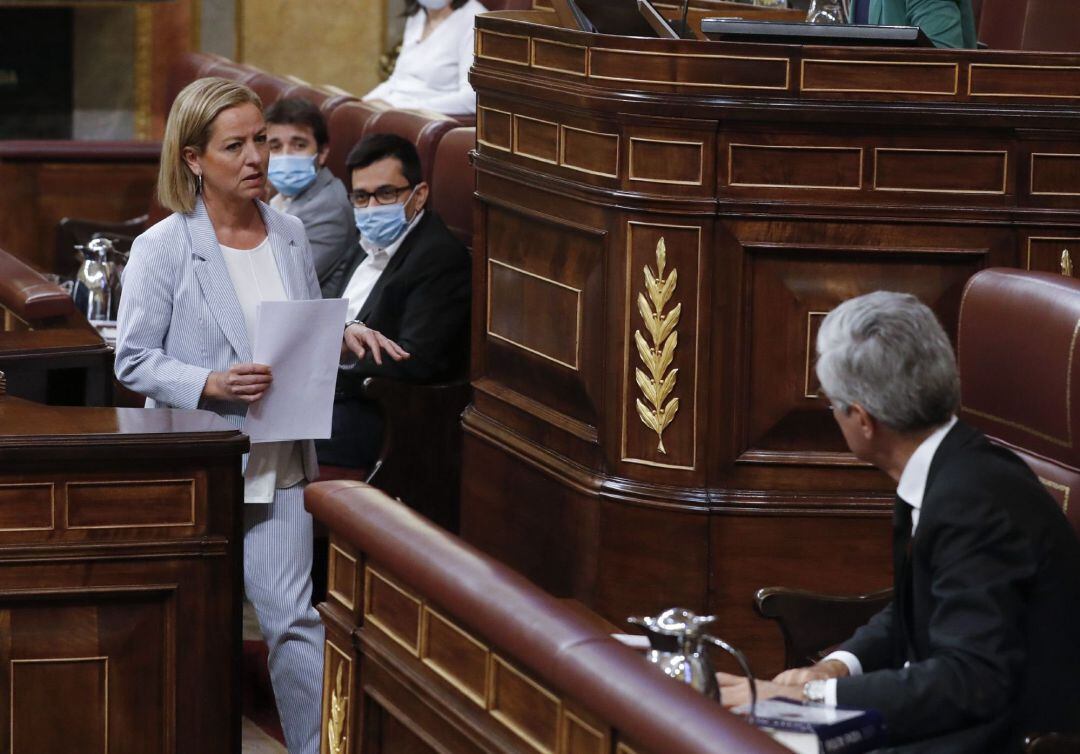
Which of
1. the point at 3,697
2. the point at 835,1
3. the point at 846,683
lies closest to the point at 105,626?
the point at 3,697

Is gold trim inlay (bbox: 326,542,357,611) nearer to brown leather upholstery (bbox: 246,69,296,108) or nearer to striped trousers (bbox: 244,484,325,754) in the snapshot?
striped trousers (bbox: 244,484,325,754)

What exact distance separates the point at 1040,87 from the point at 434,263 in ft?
5.79

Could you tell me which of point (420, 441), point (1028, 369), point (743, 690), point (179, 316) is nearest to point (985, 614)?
point (743, 690)

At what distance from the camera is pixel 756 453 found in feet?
12.1

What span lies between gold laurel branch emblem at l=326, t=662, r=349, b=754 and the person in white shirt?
16.1 feet

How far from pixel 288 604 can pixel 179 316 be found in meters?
0.62

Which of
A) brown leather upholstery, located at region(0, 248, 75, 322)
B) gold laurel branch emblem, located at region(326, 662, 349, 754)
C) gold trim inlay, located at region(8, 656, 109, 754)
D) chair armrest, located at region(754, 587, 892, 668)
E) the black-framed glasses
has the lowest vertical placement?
gold trim inlay, located at region(8, 656, 109, 754)

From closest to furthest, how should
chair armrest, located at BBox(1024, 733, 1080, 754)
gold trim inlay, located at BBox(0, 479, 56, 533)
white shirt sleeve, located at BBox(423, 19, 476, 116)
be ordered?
chair armrest, located at BBox(1024, 733, 1080, 754)
gold trim inlay, located at BBox(0, 479, 56, 533)
white shirt sleeve, located at BBox(423, 19, 476, 116)

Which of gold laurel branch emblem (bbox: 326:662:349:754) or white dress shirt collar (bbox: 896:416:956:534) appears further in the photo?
gold laurel branch emblem (bbox: 326:662:349:754)

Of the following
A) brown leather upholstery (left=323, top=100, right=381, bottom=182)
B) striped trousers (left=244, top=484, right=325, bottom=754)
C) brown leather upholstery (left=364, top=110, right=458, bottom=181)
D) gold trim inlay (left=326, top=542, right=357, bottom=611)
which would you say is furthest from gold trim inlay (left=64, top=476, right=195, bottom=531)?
brown leather upholstery (left=323, top=100, right=381, bottom=182)

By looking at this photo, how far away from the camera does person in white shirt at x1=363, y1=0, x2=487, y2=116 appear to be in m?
7.57

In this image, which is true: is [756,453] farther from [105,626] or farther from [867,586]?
[105,626]

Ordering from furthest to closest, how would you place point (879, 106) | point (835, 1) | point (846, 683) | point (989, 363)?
point (835, 1)
point (879, 106)
point (989, 363)
point (846, 683)

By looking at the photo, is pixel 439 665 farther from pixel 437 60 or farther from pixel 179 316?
pixel 437 60
